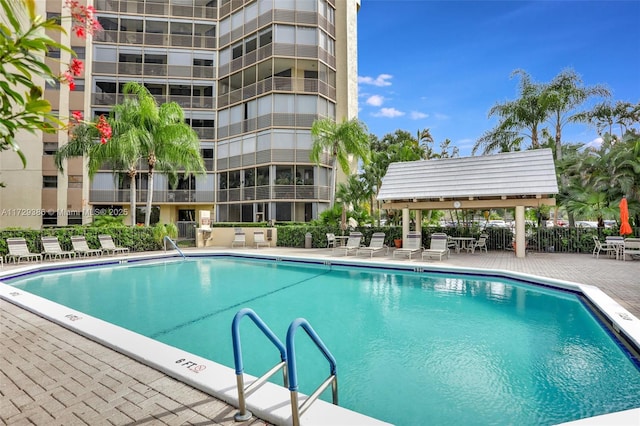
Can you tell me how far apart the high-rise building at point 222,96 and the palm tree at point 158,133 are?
7.02 m

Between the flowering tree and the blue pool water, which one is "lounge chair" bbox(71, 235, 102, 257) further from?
the flowering tree

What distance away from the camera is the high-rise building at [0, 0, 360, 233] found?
2555 centimetres

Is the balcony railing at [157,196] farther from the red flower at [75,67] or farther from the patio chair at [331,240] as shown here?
the red flower at [75,67]

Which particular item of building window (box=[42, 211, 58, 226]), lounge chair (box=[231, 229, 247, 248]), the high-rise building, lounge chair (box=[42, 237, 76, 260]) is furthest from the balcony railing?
lounge chair (box=[42, 237, 76, 260])

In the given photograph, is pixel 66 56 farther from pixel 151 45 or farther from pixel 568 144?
pixel 568 144

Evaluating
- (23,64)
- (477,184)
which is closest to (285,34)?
(477,184)

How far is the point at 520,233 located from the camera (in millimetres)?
14836

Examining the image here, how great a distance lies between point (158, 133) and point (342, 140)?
33.5 feet

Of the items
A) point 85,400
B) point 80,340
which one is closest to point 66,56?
point 80,340

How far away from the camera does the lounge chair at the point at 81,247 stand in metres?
15.4

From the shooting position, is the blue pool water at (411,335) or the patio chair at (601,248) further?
the patio chair at (601,248)

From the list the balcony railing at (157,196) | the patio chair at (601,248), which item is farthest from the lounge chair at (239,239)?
the patio chair at (601,248)

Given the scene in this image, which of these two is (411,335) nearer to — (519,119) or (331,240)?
(331,240)

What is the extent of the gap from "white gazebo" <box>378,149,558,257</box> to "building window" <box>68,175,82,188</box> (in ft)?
78.8
